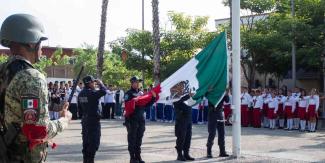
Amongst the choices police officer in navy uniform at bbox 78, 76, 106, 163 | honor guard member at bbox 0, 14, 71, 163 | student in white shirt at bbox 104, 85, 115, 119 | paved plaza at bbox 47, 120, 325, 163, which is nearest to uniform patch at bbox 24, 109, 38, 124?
honor guard member at bbox 0, 14, 71, 163

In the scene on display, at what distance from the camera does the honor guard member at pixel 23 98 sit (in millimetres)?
3307

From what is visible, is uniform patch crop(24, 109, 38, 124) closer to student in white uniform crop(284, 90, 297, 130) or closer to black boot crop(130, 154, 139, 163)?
black boot crop(130, 154, 139, 163)

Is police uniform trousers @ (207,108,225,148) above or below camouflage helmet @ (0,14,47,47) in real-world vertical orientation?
below

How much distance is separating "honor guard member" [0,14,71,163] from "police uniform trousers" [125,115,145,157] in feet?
23.8

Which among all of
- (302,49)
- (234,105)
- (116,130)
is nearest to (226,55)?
(234,105)

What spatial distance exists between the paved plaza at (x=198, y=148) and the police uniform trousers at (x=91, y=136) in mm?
1230

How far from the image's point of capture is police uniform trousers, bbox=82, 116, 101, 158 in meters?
10.0

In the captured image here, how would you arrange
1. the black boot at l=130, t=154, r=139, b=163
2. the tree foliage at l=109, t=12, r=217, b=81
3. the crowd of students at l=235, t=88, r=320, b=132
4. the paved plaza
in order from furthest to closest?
the tree foliage at l=109, t=12, r=217, b=81, the crowd of students at l=235, t=88, r=320, b=132, the paved plaza, the black boot at l=130, t=154, r=139, b=163

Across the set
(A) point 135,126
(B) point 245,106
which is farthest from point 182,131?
(B) point 245,106

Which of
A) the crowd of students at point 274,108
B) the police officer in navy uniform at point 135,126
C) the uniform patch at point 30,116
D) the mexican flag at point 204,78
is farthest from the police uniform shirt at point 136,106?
the crowd of students at point 274,108

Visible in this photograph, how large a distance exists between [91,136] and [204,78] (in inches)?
123

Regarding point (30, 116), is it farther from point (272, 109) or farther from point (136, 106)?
point (272, 109)

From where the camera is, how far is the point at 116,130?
1922cm

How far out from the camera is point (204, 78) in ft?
38.2
